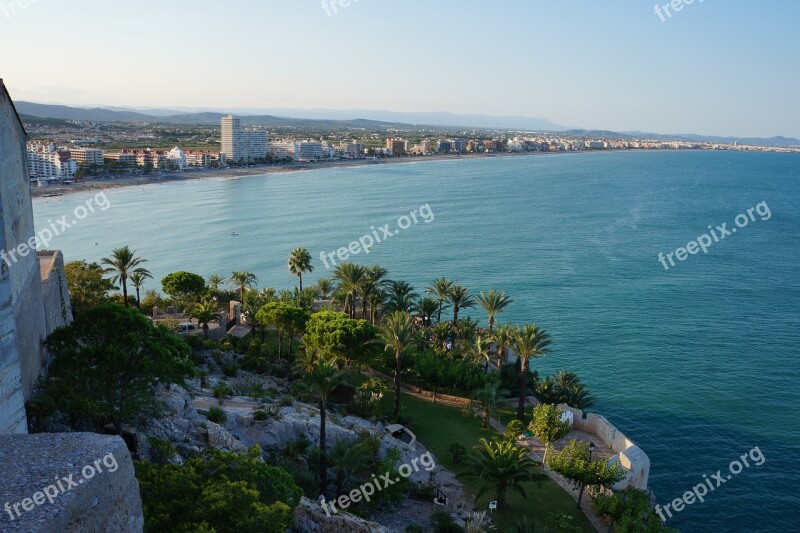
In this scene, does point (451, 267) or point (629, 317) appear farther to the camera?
point (451, 267)

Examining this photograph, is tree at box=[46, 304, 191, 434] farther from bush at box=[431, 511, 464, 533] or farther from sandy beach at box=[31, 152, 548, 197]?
sandy beach at box=[31, 152, 548, 197]

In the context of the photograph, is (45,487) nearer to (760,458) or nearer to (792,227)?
(760,458)

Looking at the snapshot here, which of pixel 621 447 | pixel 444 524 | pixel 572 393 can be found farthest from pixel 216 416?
pixel 572 393

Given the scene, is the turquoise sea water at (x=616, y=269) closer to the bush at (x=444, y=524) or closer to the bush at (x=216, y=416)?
the bush at (x=444, y=524)

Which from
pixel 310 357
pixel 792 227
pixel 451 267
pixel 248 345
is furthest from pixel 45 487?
pixel 792 227

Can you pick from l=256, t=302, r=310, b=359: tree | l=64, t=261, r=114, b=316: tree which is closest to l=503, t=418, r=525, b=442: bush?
l=256, t=302, r=310, b=359: tree

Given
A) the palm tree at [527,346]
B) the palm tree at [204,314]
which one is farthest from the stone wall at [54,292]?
the palm tree at [527,346]

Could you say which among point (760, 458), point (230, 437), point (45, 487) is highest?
point (45, 487)
